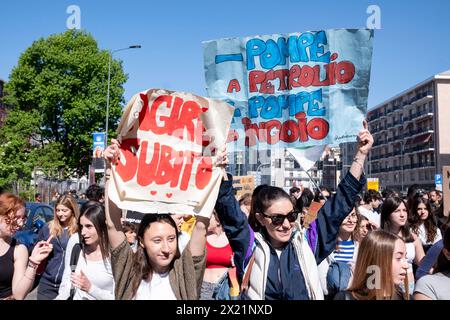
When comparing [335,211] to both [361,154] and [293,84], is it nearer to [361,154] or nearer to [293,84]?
[361,154]

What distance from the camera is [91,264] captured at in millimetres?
3795

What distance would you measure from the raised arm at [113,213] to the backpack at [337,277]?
1704 mm

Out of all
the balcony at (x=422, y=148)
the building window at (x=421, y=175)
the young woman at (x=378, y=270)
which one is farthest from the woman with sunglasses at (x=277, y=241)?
the building window at (x=421, y=175)

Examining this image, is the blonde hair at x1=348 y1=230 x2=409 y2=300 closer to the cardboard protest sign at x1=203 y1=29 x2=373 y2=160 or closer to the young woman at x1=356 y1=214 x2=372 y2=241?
the cardboard protest sign at x1=203 y1=29 x2=373 y2=160

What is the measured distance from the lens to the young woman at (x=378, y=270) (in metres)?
2.93

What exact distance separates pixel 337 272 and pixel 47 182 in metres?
25.2

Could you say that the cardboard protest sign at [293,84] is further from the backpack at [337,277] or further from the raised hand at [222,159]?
the raised hand at [222,159]

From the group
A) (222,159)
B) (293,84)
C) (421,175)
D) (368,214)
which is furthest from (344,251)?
(421,175)

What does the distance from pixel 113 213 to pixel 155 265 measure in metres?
0.51

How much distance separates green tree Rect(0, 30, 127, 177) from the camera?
33.7m

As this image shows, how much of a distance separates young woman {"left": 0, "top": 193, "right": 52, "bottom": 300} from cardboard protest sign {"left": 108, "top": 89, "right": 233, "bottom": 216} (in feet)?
2.72
